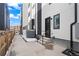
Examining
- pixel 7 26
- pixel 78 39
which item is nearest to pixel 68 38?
pixel 78 39

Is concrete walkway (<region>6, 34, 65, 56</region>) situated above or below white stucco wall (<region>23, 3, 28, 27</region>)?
below

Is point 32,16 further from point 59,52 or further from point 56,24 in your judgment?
point 59,52

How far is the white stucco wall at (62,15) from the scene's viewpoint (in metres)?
2.62

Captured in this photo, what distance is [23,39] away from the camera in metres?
2.98

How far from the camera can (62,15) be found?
2.83 meters

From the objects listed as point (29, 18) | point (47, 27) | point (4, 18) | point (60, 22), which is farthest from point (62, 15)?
point (4, 18)

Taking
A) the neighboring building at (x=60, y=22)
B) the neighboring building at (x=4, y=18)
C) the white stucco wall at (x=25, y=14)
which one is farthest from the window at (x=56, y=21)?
the neighboring building at (x=4, y=18)

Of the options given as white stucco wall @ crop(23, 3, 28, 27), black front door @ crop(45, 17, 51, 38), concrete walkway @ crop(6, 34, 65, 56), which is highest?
white stucco wall @ crop(23, 3, 28, 27)

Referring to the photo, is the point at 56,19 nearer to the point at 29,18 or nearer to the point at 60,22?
the point at 60,22

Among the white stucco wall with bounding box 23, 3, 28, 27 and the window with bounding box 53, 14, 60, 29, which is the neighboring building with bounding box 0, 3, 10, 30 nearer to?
the white stucco wall with bounding box 23, 3, 28, 27

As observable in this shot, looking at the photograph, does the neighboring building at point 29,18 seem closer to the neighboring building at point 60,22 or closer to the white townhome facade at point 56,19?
the white townhome facade at point 56,19

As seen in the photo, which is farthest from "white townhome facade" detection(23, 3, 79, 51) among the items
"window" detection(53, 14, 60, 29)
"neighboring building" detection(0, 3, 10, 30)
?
"neighboring building" detection(0, 3, 10, 30)

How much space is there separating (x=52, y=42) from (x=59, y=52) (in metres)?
0.26

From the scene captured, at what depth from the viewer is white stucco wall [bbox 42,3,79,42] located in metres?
2.62
